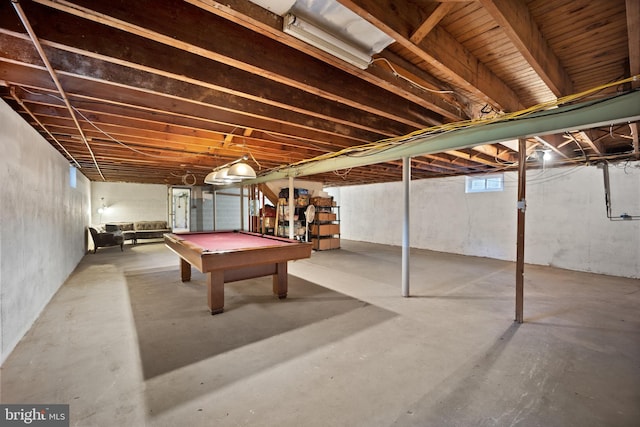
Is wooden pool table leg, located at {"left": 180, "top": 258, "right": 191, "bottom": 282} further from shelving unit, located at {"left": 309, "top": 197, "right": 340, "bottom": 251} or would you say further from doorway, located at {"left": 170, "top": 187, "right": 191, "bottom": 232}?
doorway, located at {"left": 170, "top": 187, "right": 191, "bottom": 232}

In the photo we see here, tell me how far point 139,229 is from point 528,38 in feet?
35.8

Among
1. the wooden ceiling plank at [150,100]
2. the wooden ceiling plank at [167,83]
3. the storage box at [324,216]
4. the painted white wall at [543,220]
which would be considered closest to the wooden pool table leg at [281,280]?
the wooden ceiling plank at [150,100]

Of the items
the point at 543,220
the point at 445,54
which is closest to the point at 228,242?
the point at 445,54

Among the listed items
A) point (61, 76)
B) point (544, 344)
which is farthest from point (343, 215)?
point (61, 76)

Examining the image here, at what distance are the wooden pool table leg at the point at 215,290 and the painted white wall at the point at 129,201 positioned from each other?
332 inches

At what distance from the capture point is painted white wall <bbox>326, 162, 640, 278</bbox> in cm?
517

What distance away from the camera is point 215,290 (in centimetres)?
322

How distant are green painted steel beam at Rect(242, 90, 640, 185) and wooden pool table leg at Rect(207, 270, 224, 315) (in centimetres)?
288

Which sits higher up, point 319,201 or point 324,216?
point 319,201

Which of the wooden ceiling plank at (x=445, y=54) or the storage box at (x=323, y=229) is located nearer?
the wooden ceiling plank at (x=445, y=54)

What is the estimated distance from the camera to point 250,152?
4891 mm

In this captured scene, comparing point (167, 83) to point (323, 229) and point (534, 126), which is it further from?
point (323, 229)

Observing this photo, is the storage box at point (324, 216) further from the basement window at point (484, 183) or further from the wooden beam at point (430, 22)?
the wooden beam at point (430, 22)

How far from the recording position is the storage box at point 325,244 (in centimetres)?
799
